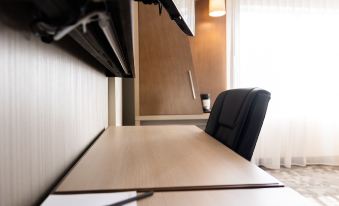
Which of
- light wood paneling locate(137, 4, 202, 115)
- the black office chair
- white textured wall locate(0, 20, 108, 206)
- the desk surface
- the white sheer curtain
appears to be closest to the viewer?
white textured wall locate(0, 20, 108, 206)

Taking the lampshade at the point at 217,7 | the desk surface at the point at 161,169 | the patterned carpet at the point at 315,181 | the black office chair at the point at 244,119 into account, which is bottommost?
the patterned carpet at the point at 315,181

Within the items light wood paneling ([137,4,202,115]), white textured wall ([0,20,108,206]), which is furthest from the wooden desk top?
light wood paneling ([137,4,202,115])

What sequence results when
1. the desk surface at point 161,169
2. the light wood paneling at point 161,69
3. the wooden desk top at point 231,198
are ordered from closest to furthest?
the wooden desk top at point 231,198, the desk surface at point 161,169, the light wood paneling at point 161,69

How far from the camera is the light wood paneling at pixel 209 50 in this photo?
339cm

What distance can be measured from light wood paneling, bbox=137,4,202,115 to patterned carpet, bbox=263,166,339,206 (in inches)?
50.7

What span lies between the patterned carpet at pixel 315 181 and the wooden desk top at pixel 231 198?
2.02m

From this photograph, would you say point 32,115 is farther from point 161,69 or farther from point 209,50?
point 209,50

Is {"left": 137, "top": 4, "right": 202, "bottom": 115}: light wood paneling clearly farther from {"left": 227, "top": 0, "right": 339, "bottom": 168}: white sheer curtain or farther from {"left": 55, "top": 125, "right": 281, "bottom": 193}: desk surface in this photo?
{"left": 55, "top": 125, "right": 281, "bottom": 193}: desk surface

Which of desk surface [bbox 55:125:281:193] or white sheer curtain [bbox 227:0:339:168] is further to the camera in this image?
white sheer curtain [bbox 227:0:339:168]

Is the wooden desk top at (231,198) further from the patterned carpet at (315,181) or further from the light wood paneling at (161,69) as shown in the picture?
the light wood paneling at (161,69)

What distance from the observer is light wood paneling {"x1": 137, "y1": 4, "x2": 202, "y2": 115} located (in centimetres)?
273

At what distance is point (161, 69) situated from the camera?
276 cm

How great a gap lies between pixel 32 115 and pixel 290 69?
341cm

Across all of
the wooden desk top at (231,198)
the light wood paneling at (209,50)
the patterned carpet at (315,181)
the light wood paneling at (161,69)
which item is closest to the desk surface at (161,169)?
the wooden desk top at (231,198)
